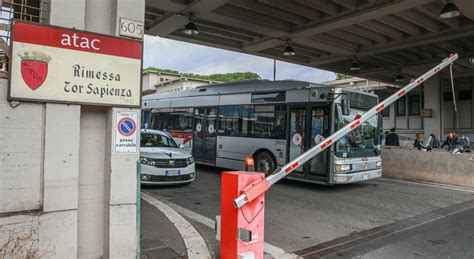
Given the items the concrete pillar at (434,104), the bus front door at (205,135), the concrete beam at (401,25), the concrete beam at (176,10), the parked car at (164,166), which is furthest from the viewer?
the concrete pillar at (434,104)

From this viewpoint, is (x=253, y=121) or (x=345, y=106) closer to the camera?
(x=345, y=106)

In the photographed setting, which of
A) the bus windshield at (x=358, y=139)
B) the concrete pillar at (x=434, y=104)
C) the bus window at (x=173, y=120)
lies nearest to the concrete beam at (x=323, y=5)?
the bus windshield at (x=358, y=139)

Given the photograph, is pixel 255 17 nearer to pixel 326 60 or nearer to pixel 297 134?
pixel 297 134

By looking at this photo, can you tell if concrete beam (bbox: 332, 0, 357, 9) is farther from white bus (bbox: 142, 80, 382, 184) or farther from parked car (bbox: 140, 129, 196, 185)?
parked car (bbox: 140, 129, 196, 185)

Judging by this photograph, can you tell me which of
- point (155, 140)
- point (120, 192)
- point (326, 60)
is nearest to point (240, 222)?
point (120, 192)

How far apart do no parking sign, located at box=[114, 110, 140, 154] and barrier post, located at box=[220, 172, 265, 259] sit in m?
1.21

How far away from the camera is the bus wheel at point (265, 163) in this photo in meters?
12.2

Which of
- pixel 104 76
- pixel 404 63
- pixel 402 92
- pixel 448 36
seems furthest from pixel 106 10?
pixel 404 63

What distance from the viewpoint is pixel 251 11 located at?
499 inches

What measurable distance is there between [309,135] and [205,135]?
499 centimetres

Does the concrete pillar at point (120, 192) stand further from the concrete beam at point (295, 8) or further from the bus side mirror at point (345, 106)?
the concrete beam at point (295, 8)

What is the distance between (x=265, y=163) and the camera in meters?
12.4

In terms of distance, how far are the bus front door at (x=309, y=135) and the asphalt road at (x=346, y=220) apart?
0.52m

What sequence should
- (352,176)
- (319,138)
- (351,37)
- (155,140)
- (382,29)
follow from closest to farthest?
(352,176) → (319,138) → (155,140) → (382,29) → (351,37)
